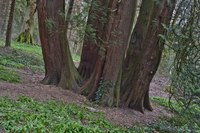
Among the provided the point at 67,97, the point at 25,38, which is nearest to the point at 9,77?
the point at 67,97

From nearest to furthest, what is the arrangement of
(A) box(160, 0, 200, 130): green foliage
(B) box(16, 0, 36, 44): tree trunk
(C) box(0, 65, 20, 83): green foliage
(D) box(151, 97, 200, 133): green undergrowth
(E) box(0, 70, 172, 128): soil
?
(A) box(160, 0, 200, 130): green foliage < (D) box(151, 97, 200, 133): green undergrowth < (E) box(0, 70, 172, 128): soil < (C) box(0, 65, 20, 83): green foliage < (B) box(16, 0, 36, 44): tree trunk

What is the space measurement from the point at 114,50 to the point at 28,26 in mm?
14540

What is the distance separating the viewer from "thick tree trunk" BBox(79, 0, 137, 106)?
10.7m

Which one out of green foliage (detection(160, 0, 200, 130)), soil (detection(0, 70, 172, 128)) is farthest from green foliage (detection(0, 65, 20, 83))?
green foliage (detection(160, 0, 200, 130))

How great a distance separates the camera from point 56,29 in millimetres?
11453

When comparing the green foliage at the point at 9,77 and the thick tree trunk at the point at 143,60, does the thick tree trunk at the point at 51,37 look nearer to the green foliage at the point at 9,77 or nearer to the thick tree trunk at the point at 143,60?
the green foliage at the point at 9,77

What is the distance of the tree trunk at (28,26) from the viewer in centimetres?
2408

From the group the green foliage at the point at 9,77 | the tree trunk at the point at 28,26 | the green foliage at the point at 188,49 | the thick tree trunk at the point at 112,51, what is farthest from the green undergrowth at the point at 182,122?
Answer: the tree trunk at the point at 28,26

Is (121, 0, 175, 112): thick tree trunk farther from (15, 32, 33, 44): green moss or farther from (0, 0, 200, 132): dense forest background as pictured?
(15, 32, 33, 44): green moss

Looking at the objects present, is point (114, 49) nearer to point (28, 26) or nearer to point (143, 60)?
point (143, 60)

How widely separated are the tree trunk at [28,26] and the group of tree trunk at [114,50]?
12.6m

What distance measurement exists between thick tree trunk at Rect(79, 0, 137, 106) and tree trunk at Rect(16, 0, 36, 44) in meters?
13.9

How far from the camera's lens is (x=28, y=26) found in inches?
954

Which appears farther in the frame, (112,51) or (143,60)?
(143,60)
